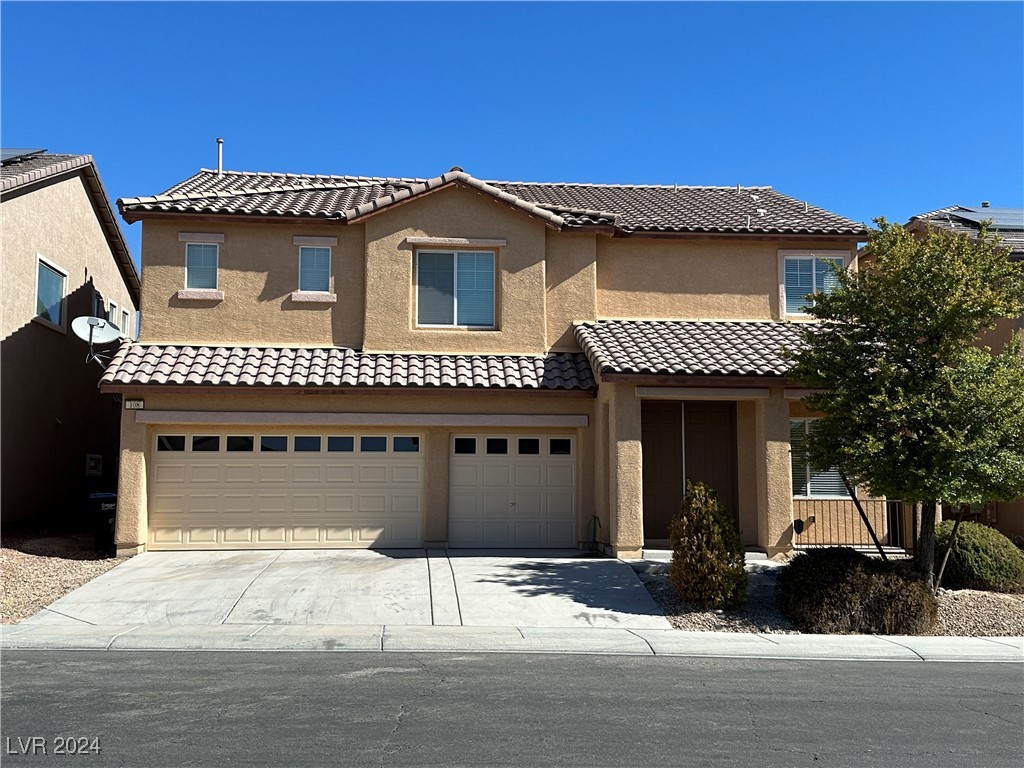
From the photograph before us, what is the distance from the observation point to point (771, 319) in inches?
696

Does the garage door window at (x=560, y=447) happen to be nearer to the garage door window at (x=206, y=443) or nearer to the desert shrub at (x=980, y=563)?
the garage door window at (x=206, y=443)

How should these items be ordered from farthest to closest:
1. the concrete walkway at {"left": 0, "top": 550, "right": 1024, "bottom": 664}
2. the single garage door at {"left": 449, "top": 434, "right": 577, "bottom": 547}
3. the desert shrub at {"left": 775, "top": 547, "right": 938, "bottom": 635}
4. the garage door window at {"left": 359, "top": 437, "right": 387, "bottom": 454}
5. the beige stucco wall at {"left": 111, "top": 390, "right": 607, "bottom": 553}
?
1. the single garage door at {"left": 449, "top": 434, "right": 577, "bottom": 547}
2. the garage door window at {"left": 359, "top": 437, "right": 387, "bottom": 454}
3. the beige stucco wall at {"left": 111, "top": 390, "right": 607, "bottom": 553}
4. the desert shrub at {"left": 775, "top": 547, "right": 938, "bottom": 635}
5. the concrete walkway at {"left": 0, "top": 550, "right": 1024, "bottom": 664}

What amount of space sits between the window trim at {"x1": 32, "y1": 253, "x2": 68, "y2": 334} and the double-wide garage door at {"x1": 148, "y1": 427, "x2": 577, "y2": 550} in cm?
528

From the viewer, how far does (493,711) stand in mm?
6895

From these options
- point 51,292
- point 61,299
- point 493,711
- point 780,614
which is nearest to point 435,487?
point 780,614

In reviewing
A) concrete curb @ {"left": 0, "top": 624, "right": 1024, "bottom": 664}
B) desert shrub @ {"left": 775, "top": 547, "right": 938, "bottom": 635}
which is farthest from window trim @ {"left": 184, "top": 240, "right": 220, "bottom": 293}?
desert shrub @ {"left": 775, "top": 547, "right": 938, "bottom": 635}

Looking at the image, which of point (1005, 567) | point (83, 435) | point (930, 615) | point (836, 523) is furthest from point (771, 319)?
point (83, 435)

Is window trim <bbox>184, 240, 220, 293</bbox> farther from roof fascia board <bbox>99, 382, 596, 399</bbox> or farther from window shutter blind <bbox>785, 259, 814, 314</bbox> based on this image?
window shutter blind <bbox>785, 259, 814, 314</bbox>

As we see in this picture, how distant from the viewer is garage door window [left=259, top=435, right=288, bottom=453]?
15.7 meters

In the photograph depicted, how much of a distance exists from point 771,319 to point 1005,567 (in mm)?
6536

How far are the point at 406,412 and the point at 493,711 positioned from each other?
9.18 metres

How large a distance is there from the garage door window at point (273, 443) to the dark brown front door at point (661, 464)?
6511 mm

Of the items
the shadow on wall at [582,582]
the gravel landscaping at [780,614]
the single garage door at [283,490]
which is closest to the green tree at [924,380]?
the gravel landscaping at [780,614]

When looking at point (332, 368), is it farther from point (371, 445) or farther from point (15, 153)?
point (15, 153)
